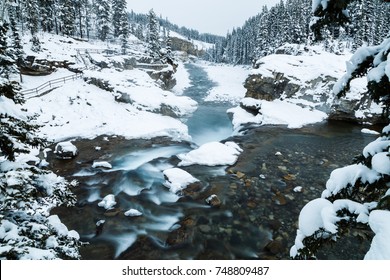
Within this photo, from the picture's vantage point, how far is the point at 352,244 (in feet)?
31.2

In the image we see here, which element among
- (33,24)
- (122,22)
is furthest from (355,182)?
(122,22)

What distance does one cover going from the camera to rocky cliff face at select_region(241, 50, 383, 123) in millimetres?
27688

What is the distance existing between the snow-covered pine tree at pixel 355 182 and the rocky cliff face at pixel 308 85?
89.1 ft

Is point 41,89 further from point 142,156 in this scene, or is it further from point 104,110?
point 142,156

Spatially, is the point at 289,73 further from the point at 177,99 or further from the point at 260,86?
the point at 177,99

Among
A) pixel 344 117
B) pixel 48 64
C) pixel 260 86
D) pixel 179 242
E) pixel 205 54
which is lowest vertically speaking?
pixel 179 242

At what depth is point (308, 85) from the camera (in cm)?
3105

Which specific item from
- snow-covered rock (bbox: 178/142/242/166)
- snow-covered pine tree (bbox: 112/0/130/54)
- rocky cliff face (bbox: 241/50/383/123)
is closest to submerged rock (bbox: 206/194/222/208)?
snow-covered rock (bbox: 178/142/242/166)

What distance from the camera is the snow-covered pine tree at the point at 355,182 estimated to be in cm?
311

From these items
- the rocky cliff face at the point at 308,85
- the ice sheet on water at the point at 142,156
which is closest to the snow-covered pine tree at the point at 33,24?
the ice sheet on water at the point at 142,156

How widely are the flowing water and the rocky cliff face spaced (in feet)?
22.9

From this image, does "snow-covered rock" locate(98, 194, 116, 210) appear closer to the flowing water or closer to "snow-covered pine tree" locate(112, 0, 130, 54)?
the flowing water

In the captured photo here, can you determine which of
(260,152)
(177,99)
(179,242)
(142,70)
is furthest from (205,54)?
(179,242)
